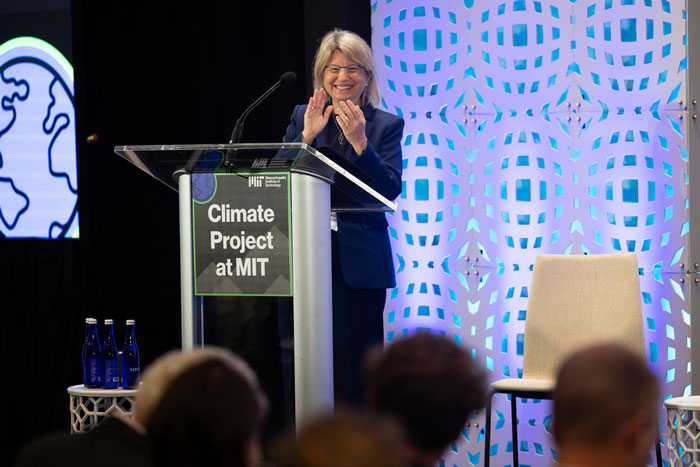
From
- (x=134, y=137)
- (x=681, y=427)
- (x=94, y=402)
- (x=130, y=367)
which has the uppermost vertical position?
(x=134, y=137)

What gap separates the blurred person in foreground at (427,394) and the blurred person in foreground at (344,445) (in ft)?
1.18

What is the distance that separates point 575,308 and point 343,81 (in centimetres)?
141

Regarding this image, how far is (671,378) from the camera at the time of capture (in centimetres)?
382

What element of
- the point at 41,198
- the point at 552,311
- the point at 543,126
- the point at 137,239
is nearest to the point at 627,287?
the point at 552,311

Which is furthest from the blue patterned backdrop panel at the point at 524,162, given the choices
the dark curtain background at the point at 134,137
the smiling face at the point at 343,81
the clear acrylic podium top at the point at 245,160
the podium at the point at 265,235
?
the podium at the point at 265,235

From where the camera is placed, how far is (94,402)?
343 centimetres

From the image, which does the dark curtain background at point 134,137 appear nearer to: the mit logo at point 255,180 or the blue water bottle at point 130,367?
the blue water bottle at point 130,367

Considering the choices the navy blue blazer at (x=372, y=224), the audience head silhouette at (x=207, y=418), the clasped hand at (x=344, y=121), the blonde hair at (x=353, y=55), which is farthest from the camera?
the blonde hair at (x=353, y=55)

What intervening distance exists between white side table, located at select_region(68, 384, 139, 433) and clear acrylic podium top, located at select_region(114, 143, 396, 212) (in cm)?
134

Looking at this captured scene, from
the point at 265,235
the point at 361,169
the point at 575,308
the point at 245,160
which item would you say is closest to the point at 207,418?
the point at 265,235

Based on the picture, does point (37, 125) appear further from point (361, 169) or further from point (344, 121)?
point (361, 169)

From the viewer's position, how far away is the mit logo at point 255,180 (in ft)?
7.25

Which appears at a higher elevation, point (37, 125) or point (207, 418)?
point (37, 125)

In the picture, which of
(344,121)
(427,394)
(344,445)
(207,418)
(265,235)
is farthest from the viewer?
(344,121)
